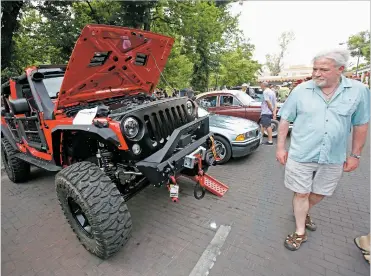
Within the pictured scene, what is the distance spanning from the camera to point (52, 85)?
3488 mm

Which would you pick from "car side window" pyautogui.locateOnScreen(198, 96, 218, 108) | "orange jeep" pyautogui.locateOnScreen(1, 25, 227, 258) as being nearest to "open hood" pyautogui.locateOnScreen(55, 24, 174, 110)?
"orange jeep" pyautogui.locateOnScreen(1, 25, 227, 258)

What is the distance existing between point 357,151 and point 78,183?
2.88 metres

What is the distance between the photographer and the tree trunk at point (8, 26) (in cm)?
820

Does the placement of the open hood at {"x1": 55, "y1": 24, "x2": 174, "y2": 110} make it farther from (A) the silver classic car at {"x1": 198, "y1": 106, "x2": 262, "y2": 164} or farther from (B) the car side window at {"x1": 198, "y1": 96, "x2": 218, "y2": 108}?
(B) the car side window at {"x1": 198, "y1": 96, "x2": 218, "y2": 108}

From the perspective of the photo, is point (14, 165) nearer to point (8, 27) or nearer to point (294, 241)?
point (294, 241)

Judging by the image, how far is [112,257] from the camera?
99.7 inches

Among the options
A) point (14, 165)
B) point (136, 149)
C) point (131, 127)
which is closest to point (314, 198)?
point (136, 149)

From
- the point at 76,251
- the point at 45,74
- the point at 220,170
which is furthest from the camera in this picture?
the point at 220,170

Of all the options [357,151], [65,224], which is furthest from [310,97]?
[65,224]

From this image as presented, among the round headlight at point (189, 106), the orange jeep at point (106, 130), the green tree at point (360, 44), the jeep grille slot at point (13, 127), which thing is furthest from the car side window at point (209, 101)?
the green tree at point (360, 44)

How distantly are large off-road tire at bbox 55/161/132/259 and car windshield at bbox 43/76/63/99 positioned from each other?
4.85ft

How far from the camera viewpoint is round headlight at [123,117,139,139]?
2.24 meters

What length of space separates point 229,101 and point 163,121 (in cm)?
496

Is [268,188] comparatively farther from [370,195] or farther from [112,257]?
[112,257]
